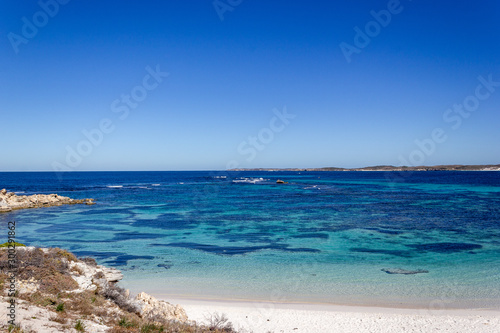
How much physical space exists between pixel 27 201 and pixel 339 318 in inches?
2055

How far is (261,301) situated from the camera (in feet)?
46.4

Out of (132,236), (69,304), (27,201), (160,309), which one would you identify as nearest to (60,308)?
(69,304)

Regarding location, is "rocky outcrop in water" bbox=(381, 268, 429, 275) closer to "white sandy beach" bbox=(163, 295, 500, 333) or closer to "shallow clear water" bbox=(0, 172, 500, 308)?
"shallow clear water" bbox=(0, 172, 500, 308)

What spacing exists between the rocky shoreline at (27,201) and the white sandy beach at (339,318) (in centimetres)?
4456

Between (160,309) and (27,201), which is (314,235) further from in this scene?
(27,201)

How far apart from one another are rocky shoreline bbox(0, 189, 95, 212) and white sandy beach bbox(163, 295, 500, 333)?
44.6m

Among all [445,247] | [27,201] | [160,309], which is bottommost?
[445,247]

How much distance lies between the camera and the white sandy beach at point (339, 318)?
1128cm

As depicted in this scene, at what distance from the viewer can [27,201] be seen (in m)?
49.0

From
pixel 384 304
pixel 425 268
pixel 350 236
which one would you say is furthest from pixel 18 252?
pixel 350 236

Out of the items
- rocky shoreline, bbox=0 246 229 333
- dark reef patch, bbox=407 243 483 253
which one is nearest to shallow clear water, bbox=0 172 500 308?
dark reef patch, bbox=407 243 483 253

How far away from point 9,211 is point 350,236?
145 feet

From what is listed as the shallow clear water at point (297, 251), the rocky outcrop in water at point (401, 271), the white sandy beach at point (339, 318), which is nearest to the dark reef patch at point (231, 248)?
the shallow clear water at point (297, 251)

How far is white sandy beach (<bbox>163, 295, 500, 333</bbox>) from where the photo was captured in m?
11.3
